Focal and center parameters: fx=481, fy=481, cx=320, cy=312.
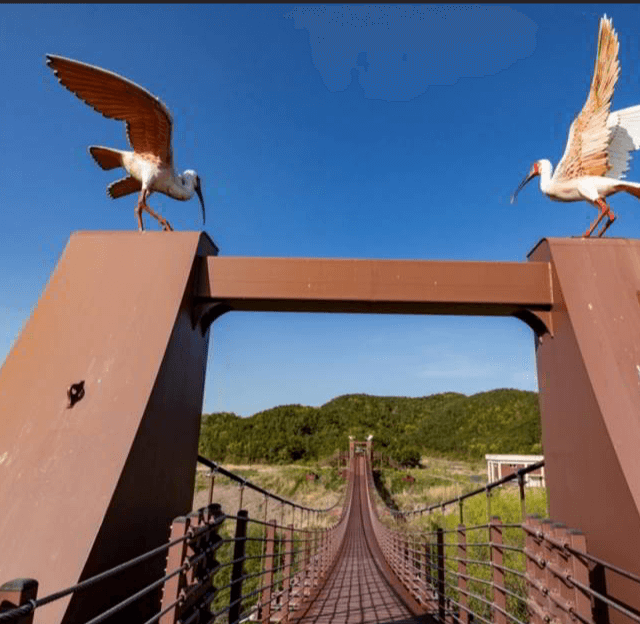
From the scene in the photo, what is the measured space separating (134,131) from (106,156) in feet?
1.16

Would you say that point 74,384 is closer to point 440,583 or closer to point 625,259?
point 625,259

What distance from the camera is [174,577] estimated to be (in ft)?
6.46

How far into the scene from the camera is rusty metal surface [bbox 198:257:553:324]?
304cm

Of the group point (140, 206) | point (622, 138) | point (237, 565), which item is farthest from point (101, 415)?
point (622, 138)

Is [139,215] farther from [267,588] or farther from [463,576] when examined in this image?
Answer: [463,576]

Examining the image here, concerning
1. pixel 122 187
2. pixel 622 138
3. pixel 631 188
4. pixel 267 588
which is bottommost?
pixel 267 588

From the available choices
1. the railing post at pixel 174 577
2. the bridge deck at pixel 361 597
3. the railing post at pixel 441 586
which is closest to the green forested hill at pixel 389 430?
the bridge deck at pixel 361 597

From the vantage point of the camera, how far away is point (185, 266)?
2.94m

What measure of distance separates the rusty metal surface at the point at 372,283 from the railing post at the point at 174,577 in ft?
4.80

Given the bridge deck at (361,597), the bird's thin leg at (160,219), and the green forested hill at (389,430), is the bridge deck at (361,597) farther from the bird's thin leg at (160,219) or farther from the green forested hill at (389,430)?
the green forested hill at (389,430)

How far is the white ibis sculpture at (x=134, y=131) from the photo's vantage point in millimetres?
2861

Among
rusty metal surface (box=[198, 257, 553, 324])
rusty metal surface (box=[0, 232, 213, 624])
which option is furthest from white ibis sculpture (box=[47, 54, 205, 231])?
rusty metal surface (box=[198, 257, 553, 324])

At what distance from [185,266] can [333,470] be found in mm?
33721

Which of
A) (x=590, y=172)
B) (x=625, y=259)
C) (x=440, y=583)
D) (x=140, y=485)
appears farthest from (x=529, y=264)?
(x=440, y=583)
